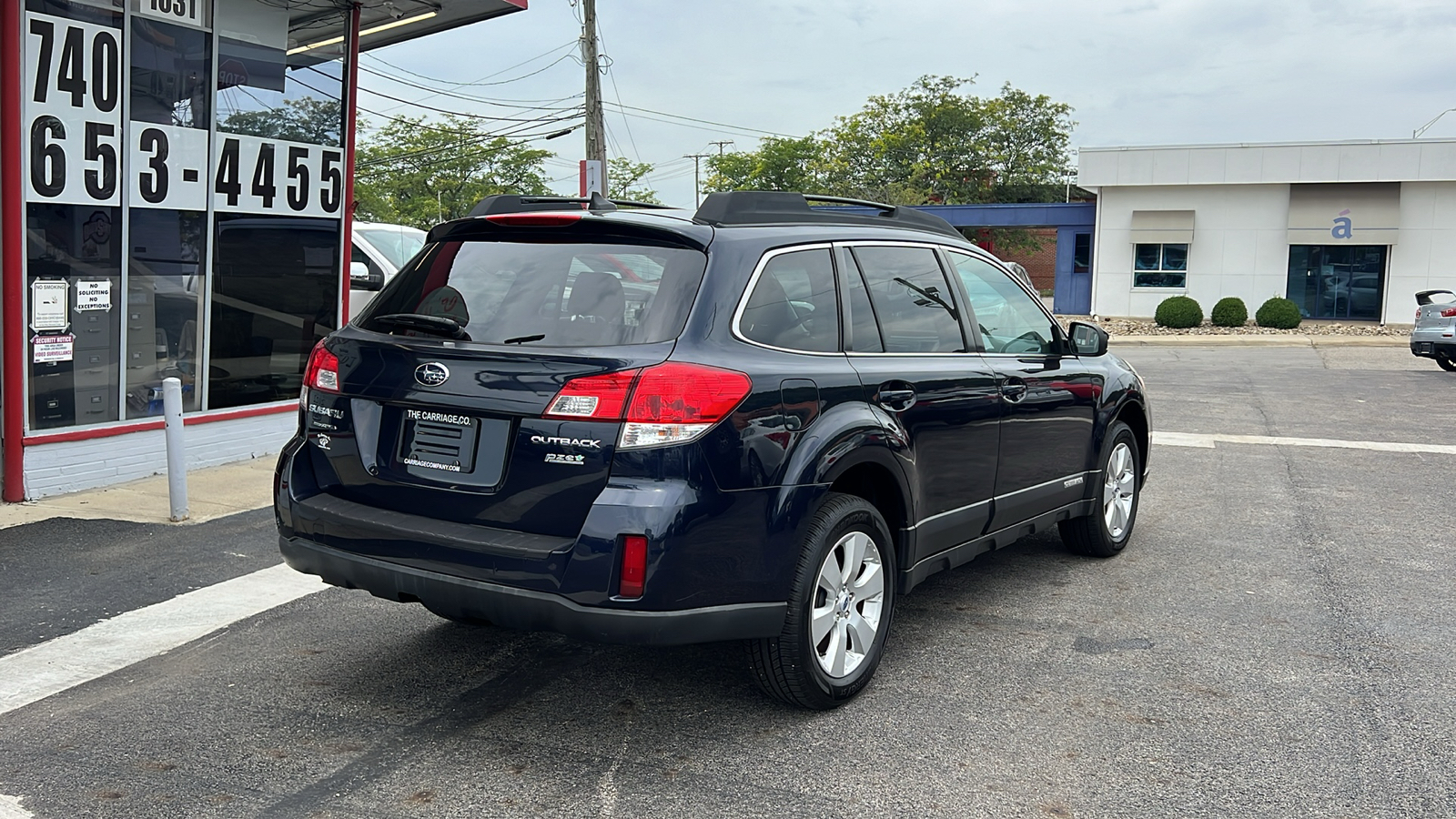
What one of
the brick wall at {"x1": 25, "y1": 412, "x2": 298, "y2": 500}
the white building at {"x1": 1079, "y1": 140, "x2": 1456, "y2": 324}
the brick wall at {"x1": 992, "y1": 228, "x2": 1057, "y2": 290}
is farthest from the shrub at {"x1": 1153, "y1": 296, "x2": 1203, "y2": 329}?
the brick wall at {"x1": 25, "y1": 412, "x2": 298, "y2": 500}

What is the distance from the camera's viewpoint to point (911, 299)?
195 inches

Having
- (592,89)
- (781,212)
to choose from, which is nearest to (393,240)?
(781,212)

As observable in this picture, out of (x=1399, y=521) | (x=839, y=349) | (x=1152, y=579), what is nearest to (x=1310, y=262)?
(x=1399, y=521)

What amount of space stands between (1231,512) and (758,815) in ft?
18.4

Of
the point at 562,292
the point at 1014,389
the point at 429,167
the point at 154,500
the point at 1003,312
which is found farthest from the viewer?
the point at 429,167

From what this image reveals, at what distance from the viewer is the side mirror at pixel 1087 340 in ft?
20.1

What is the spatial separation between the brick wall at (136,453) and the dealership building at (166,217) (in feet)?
0.05

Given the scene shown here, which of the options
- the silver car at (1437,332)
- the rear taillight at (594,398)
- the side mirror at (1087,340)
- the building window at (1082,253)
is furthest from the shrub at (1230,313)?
the rear taillight at (594,398)

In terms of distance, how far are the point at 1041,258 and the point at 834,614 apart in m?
65.8

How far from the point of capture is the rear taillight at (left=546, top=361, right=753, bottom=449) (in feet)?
11.8

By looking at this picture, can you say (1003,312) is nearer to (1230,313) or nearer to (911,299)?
(911,299)

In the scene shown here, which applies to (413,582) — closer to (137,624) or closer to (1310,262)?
(137,624)

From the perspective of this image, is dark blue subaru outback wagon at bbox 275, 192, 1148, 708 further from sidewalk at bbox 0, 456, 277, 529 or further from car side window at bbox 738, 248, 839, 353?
sidewalk at bbox 0, 456, 277, 529

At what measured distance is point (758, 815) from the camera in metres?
3.41
